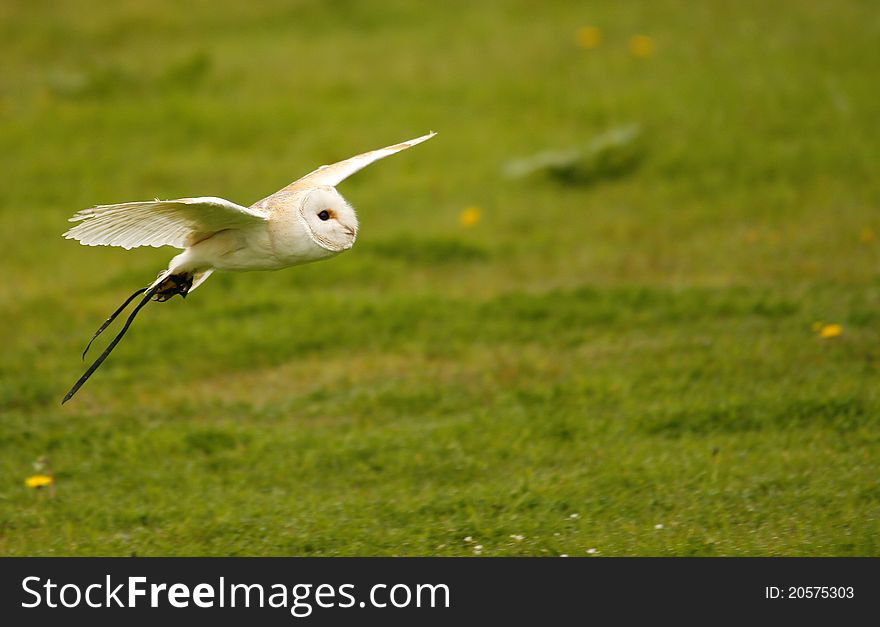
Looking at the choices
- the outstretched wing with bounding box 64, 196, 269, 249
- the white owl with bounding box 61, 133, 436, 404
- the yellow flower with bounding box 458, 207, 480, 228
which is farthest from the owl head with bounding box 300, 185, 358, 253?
the yellow flower with bounding box 458, 207, 480, 228

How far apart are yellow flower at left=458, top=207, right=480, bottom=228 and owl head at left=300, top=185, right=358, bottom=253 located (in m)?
4.70

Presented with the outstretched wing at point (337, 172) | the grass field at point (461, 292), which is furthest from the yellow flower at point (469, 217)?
the outstretched wing at point (337, 172)

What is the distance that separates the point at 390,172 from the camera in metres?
11.0

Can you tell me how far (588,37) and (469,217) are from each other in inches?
159

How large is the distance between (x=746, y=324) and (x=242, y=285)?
3.66 m

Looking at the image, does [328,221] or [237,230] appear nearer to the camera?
[328,221]

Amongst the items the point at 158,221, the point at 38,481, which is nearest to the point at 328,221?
the point at 158,221

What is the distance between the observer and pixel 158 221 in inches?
207
